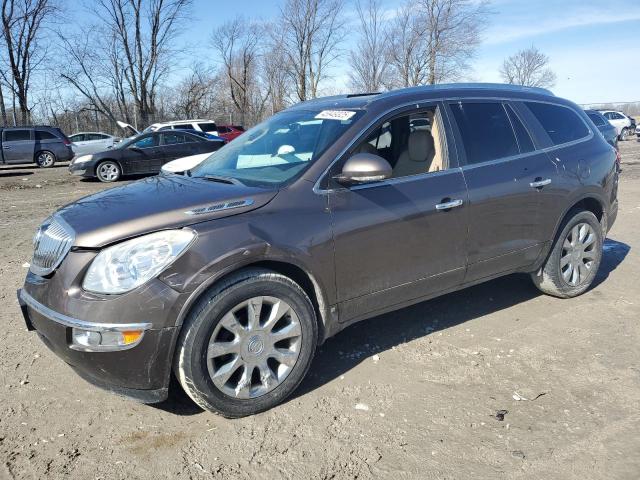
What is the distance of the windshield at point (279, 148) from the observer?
336cm

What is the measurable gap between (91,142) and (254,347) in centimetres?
2439

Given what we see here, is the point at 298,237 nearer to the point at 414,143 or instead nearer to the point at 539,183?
the point at 414,143

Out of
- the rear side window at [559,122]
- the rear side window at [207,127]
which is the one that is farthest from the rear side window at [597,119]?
the rear side window at [207,127]

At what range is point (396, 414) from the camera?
119 inches

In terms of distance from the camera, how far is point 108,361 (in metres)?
2.64

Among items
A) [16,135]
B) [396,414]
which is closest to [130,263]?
[396,414]

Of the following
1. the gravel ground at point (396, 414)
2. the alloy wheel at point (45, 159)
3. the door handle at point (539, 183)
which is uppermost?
the door handle at point (539, 183)

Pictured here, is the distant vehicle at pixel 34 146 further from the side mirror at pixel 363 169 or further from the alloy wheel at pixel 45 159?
the side mirror at pixel 363 169

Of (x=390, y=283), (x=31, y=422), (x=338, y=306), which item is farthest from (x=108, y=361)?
(x=390, y=283)

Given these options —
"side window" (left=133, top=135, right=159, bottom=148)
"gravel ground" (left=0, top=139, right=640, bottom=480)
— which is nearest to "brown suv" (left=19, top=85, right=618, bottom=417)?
"gravel ground" (left=0, top=139, right=640, bottom=480)

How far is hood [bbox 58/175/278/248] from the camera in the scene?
271cm

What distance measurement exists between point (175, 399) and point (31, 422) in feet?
2.58

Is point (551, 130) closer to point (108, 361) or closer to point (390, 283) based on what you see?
point (390, 283)

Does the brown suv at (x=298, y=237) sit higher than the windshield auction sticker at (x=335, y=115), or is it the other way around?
the windshield auction sticker at (x=335, y=115)
